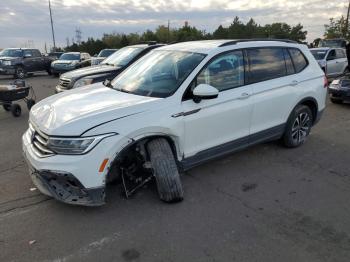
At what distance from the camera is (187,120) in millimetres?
3744

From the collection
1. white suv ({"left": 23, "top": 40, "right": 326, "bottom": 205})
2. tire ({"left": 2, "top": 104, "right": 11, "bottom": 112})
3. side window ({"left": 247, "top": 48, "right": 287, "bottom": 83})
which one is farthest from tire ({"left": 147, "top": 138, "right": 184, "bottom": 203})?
tire ({"left": 2, "top": 104, "right": 11, "bottom": 112})

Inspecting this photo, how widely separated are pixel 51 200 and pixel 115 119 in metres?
1.37

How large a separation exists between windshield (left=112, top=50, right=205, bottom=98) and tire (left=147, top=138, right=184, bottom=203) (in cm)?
61

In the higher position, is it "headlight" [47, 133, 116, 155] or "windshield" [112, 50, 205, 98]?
"windshield" [112, 50, 205, 98]

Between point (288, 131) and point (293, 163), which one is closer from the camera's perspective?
point (293, 163)

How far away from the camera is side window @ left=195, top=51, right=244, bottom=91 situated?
397cm

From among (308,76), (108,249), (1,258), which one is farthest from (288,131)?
→ (1,258)

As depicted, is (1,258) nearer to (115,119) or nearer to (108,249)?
(108,249)

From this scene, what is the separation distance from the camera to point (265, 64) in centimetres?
468

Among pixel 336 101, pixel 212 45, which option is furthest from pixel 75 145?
pixel 336 101

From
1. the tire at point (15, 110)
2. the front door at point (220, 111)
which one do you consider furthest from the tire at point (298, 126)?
the tire at point (15, 110)

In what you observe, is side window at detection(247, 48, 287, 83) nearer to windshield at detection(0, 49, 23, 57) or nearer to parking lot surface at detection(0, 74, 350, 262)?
parking lot surface at detection(0, 74, 350, 262)

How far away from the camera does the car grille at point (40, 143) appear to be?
3.22m

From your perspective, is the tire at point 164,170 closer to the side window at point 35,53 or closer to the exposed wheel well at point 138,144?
the exposed wheel well at point 138,144
